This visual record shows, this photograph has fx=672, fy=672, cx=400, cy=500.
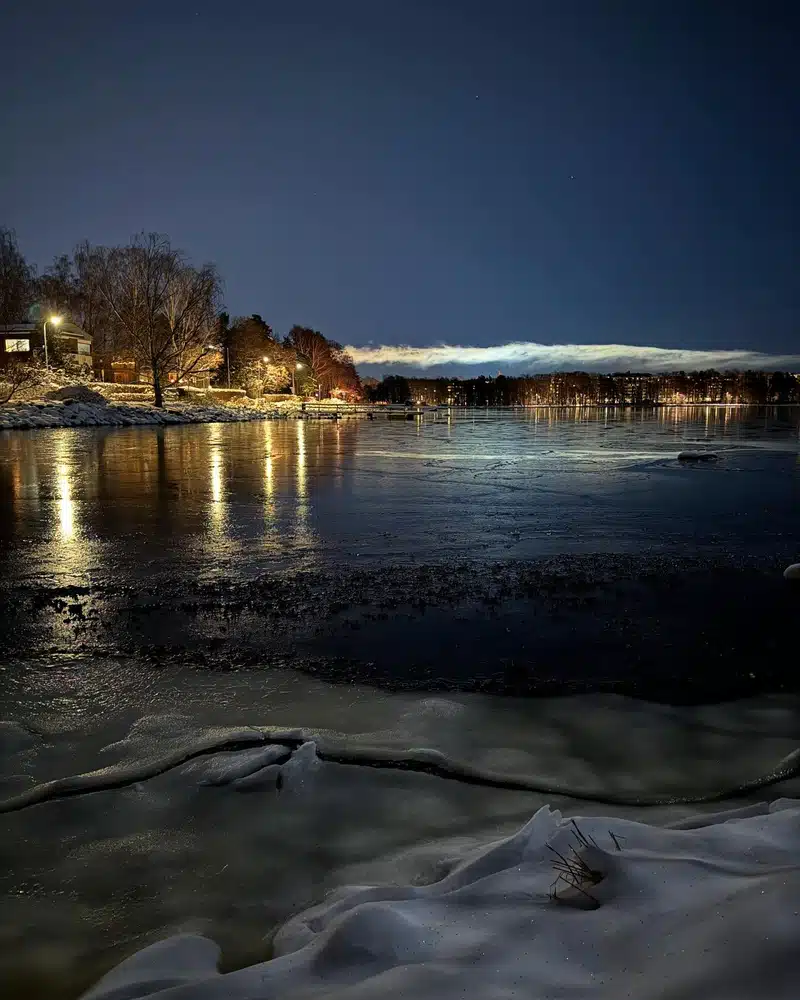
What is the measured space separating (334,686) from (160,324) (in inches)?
2487

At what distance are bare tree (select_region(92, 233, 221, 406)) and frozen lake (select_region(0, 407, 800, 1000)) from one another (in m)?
51.5

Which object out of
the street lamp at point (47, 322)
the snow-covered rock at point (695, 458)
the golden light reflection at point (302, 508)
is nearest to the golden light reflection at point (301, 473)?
the golden light reflection at point (302, 508)

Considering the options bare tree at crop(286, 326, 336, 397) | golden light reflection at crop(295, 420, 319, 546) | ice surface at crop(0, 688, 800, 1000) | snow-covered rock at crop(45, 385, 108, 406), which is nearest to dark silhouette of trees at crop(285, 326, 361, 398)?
bare tree at crop(286, 326, 336, 397)

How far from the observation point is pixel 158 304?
58.7 m

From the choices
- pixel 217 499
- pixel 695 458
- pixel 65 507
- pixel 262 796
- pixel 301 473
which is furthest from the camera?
pixel 695 458

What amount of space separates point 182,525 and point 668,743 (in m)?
8.34

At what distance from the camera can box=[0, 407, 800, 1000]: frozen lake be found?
9.68 ft

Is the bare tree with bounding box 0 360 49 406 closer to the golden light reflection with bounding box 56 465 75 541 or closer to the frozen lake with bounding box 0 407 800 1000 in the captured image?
the golden light reflection with bounding box 56 465 75 541

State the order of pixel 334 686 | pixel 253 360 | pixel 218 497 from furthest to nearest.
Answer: pixel 253 360, pixel 218 497, pixel 334 686

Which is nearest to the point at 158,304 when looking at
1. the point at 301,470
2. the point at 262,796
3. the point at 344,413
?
the point at 344,413

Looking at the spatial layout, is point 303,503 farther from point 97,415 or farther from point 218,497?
point 97,415

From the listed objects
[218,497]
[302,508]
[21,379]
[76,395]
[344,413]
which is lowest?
[302,508]

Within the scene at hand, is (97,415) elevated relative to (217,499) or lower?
elevated

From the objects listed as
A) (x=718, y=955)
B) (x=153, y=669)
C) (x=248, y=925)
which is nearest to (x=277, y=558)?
(x=153, y=669)
